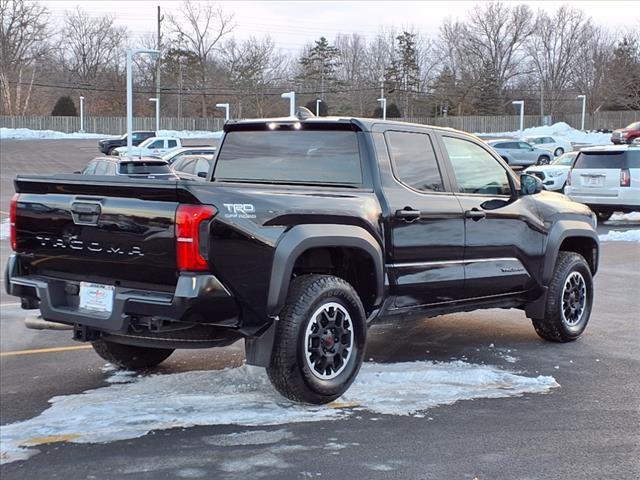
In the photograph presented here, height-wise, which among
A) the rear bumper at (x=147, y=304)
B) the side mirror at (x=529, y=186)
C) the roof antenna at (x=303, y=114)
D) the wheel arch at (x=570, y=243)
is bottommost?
the rear bumper at (x=147, y=304)

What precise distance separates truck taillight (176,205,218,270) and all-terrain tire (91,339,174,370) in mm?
1788

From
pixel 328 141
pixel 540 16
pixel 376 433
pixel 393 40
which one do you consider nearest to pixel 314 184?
pixel 328 141

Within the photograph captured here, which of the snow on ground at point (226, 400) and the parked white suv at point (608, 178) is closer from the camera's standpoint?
the snow on ground at point (226, 400)

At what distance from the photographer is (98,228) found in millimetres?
4418

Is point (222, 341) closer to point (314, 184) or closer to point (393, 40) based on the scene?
point (314, 184)

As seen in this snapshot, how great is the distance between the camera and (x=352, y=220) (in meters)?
4.98

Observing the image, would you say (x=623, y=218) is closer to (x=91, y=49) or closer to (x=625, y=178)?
(x=625, y=178)

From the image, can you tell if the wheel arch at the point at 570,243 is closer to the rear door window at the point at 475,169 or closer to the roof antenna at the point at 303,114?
the rear door window at the point at 475,169

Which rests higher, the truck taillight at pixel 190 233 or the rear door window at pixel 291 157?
the rear door window at pixel 291 157

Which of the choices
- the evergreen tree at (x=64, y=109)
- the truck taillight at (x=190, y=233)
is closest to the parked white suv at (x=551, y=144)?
the truck taillight at (x=190, y=233)

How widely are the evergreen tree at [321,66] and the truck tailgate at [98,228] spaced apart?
71.4m

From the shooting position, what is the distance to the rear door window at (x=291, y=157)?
5.46 meters

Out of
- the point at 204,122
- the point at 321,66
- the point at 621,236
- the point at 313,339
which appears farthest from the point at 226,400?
the point at 321,66

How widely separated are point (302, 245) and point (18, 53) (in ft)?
256
